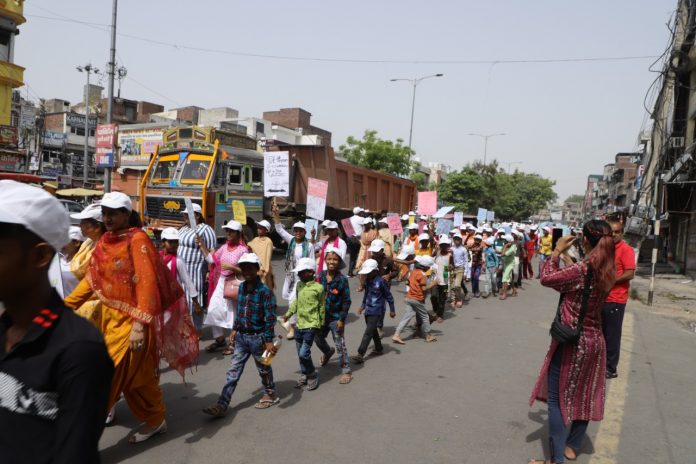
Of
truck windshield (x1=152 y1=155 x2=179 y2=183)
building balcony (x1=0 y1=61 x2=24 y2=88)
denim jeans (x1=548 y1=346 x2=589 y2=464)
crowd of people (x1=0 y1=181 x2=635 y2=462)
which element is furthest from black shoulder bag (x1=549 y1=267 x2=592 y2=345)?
building balcony (x1=0 y1=61 x2=24 y2=88)

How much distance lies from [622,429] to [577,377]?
1.28m

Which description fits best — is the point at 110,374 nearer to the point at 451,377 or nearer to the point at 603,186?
the point at 451,377

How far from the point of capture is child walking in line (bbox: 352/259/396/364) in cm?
597

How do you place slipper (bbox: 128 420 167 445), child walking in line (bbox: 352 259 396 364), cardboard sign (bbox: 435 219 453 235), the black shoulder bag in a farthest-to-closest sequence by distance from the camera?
cardboard sign (bbox: 435 219 453 235) → child walking in line (bbox: 352 259 396 364) → slipper (bbox: 128 420 167 445) → the black shoulder bag

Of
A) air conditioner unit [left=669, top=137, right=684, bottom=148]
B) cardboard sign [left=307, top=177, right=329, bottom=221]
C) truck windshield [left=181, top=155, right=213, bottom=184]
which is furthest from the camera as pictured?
air conditioner unit [left=669, top=137, right=684, bottom=148]

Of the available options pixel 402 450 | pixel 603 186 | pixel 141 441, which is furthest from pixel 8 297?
pixel 603 186

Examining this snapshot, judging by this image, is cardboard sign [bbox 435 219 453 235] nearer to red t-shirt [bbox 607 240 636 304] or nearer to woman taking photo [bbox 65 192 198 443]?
red t-shirt [bbox 607 240 636 304]

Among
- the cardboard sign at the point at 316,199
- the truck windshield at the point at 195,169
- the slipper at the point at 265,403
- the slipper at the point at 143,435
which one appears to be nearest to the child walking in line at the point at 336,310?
the slipper at the point at 265,403

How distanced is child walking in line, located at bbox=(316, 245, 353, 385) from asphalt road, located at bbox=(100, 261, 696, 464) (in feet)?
0.72

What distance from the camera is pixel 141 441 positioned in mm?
3676

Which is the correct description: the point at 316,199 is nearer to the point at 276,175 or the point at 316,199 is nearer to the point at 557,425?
the point at 276,175

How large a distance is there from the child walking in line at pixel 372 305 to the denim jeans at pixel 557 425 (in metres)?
2.63

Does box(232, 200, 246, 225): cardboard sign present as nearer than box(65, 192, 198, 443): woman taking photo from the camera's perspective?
No

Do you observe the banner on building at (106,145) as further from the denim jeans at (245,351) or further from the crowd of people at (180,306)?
the denim jeans at (245,351)
